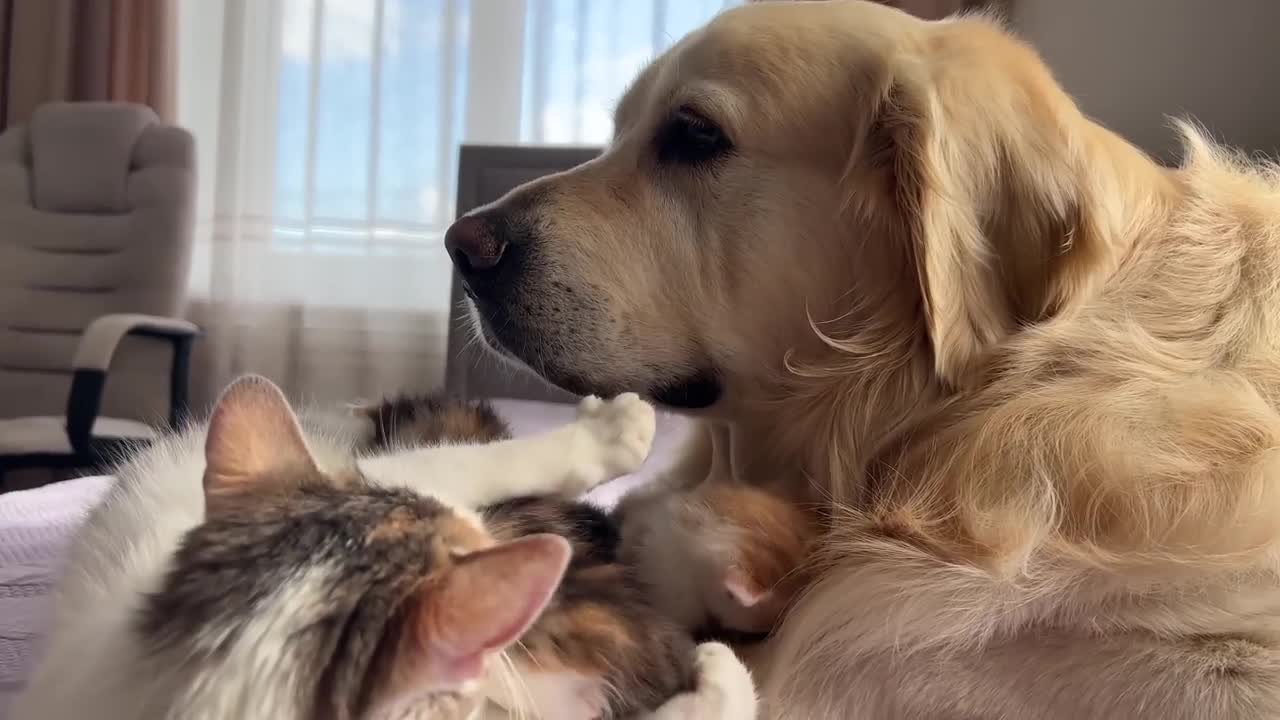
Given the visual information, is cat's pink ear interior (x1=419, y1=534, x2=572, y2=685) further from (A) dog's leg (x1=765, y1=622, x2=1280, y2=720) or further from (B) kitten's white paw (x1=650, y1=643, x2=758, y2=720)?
(A) dog's leg (x1=765, y1=622, x2=1280, y2=720)

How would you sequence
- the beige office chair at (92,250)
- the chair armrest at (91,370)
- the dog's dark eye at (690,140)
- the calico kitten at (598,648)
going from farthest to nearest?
1. the beige office chair at (92,250)
2. the chair armrest at (91,370)
3. the dog's dark eye at (690,140)
4. the calico kitten at (598,648)

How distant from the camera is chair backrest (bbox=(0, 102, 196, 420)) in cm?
323

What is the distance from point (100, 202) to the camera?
3.35 m

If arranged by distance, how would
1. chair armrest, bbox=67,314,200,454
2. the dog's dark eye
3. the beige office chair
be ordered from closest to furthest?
the dog's dark eye
chair armrest, bbox=67,314,200,454
the beige office chair

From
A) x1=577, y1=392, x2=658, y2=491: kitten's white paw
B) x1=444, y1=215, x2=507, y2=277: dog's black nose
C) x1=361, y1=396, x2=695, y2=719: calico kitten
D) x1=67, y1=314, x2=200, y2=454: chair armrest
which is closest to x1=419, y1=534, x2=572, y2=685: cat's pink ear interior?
x1=361, y1=396, x2=695, y2=719: calico kitten

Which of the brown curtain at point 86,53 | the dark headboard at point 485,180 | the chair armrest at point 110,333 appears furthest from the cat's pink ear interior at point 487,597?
the brown curtain at point 86,53

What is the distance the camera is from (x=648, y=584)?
2.40 ft

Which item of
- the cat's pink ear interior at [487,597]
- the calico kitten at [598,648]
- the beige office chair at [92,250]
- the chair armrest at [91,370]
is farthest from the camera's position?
the beige office chair at [92,250]

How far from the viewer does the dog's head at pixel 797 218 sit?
2.66 ft

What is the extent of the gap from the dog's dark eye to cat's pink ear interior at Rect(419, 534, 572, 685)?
616 millimetres

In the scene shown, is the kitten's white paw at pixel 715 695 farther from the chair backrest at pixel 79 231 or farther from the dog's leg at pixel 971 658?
the chair backrest at pixel 79 231

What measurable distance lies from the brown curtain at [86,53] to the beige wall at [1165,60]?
3197 mm

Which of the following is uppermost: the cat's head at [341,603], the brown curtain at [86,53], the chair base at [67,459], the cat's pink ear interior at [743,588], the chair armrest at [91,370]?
the brown curtain at [86,53]

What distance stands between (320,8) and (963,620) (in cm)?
376
